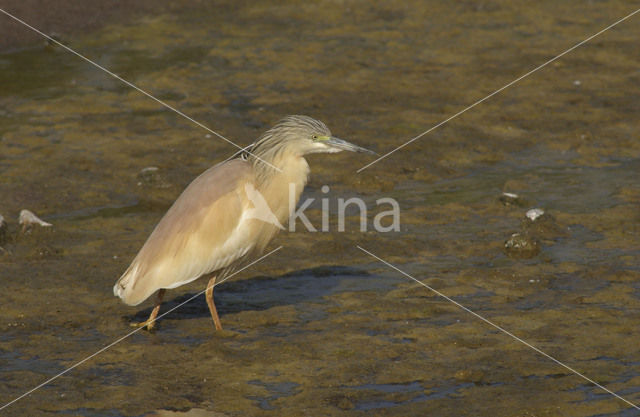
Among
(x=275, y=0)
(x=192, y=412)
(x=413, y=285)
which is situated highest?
(x=275, y=0)

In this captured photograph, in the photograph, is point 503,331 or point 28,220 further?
point 28,220

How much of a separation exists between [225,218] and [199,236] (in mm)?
218

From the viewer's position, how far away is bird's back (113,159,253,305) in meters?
7.31

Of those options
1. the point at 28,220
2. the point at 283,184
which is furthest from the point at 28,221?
the point at 283,184

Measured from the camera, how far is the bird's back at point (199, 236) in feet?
24.0

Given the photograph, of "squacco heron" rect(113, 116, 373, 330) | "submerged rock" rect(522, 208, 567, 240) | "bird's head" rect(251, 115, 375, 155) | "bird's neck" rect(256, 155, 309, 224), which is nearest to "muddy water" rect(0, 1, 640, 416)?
"submerged rock" rect(522, 208, 567, 240)

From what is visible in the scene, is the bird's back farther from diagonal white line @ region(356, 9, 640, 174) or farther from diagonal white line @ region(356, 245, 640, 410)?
diagonal white line @ region(356, 9, 640, 174)

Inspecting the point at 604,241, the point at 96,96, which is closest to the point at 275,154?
the point at 604,241

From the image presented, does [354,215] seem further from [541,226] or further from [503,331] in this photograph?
[503,331]

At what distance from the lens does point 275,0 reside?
16.6 metres

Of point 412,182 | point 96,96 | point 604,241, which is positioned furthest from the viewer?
point 96,96

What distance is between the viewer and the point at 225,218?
24.4 ft

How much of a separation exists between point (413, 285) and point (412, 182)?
2.48 metres

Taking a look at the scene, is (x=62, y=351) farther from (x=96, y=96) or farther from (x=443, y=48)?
(x=443, y=48)
